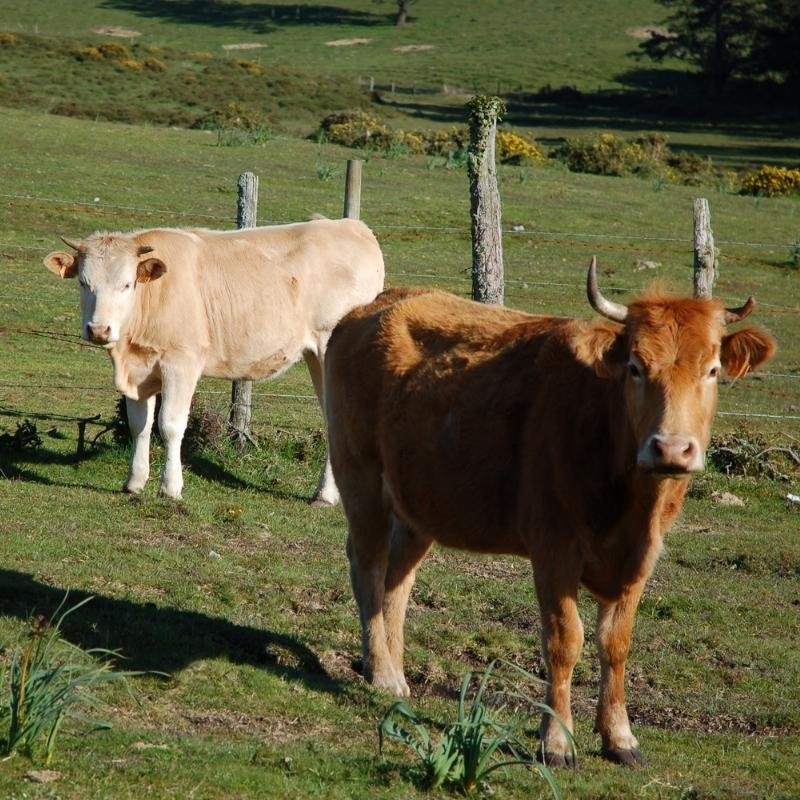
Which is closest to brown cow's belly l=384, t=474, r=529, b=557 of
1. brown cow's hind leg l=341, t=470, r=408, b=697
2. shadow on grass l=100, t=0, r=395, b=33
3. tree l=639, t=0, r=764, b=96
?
brown cow's hind leg l=341, t=470, r=408, b=697

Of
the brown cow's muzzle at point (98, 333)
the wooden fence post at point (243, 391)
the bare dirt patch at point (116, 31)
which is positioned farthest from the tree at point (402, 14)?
the brown cow's muzzle at point (98, 333)

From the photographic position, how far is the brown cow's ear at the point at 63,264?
1224cm

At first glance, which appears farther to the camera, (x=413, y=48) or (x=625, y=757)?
(x=413, y=48)

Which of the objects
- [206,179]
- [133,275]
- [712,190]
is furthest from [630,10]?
[133,275]

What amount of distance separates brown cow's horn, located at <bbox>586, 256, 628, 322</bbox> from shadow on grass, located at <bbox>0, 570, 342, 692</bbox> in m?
2.77

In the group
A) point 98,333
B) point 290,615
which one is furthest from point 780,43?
point 290,615

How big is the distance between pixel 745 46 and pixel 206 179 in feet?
190

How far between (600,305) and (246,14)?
101969 mm

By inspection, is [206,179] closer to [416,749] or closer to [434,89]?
[416,749]

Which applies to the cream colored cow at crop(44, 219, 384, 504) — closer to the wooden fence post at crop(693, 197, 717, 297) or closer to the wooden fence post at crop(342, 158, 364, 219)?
the wooden fence post at crop(342, 158, 364, 219)

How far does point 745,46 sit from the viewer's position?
80.6 metres

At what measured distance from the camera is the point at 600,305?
6.43m

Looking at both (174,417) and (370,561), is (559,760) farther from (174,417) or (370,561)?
(174,417)

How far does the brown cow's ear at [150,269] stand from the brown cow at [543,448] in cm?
413
